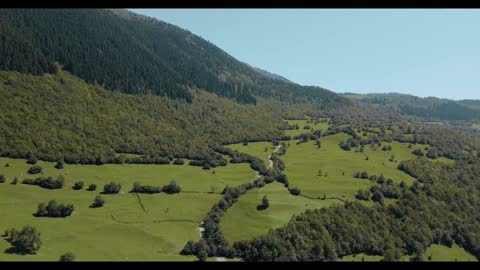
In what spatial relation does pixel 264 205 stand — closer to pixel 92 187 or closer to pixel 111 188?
pixel 111 188

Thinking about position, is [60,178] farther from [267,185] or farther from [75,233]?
[267,185]

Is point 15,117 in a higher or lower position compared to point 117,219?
higher

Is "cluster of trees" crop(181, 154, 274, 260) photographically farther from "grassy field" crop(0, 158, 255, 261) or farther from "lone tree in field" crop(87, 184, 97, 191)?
"lone tree in field" crop(87, 184, 97, 191)

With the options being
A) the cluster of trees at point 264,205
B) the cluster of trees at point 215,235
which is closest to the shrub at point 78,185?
the cluster of trees at point 215,235

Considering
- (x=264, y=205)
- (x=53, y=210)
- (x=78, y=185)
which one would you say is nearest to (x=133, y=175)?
(x=78, y=185)

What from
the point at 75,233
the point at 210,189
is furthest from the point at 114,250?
the point at 210,189
